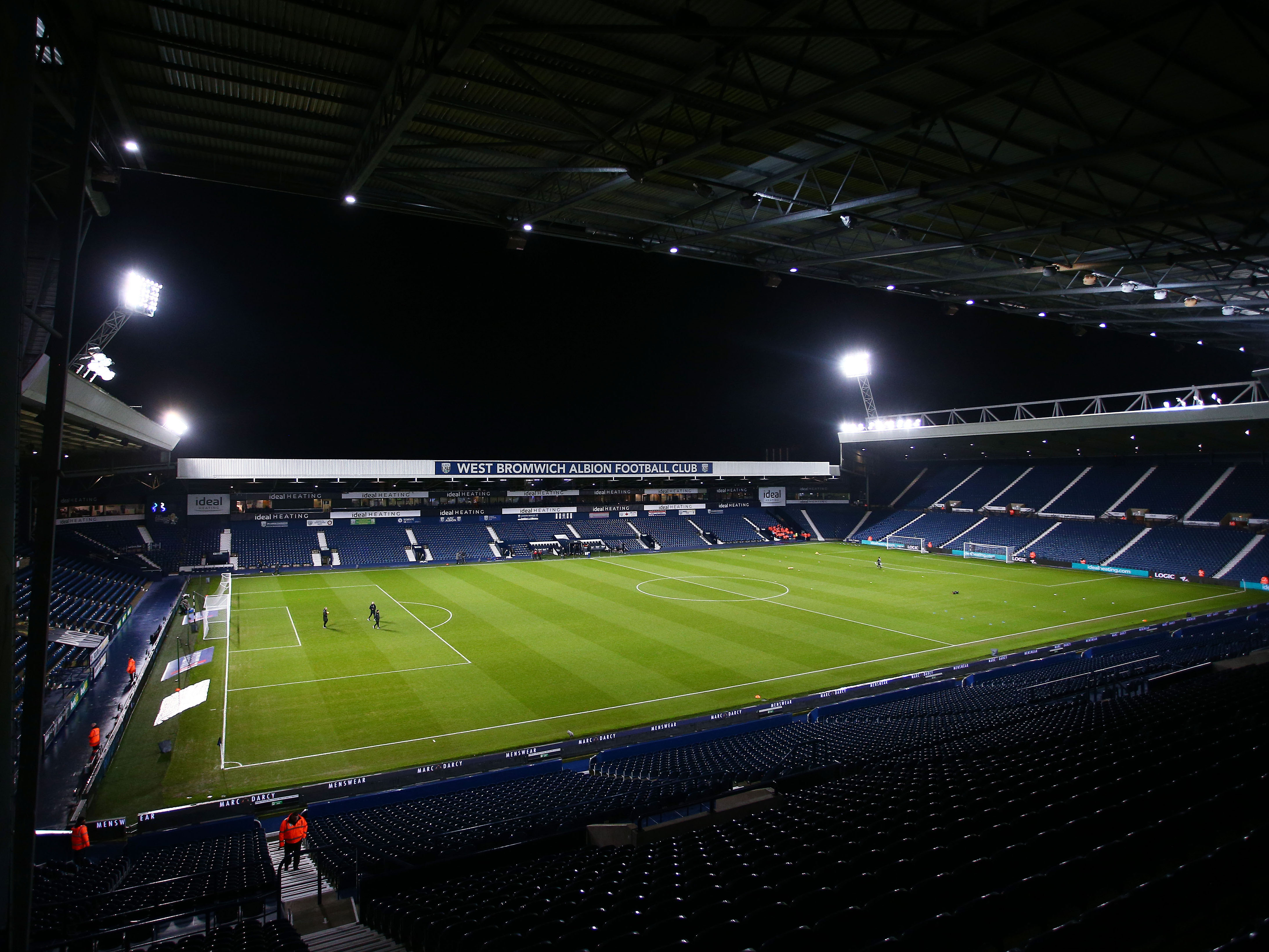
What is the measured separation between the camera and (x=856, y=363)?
54.1 metres

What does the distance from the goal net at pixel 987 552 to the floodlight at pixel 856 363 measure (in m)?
16.0

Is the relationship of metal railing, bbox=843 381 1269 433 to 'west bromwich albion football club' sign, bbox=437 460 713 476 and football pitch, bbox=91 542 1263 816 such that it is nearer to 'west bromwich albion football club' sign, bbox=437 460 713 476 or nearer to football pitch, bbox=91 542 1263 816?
football pitch, bbox=91 542 1263 816

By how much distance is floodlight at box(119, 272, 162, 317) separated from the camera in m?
27.9

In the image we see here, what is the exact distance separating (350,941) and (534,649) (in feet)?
54.6

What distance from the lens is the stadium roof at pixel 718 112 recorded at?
934cm

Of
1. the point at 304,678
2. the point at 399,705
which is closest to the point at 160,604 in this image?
the point at 304,678

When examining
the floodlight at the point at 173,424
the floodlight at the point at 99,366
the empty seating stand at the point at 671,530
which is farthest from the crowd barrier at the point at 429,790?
the empty seating stand at the point at 671,530

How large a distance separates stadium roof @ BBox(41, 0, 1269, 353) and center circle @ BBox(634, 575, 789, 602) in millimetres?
19362

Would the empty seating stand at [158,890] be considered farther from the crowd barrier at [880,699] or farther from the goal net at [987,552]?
the goal net at [987,552]

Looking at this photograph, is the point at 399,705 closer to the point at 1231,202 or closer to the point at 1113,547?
the point at 1231,202

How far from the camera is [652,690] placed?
19.8 m

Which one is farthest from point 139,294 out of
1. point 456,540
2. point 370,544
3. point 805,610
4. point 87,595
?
point 805,610

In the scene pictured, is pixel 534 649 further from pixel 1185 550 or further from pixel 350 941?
pixel 1185 550

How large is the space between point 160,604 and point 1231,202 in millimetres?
42281
